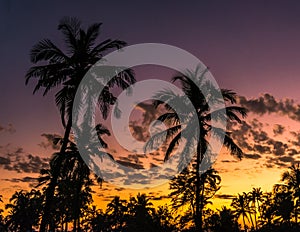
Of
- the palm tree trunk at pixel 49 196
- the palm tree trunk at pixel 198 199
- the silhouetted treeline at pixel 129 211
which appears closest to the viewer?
the palm tree trunk at pixel 49 196

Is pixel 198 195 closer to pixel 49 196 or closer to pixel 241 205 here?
pixel 49 196

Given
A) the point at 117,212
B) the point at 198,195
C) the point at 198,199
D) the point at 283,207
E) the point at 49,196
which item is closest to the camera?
the point at 49,196

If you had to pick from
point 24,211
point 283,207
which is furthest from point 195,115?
point 24,211

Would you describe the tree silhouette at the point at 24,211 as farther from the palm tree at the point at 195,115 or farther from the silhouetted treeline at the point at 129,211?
the palm tree at the point at 195,115

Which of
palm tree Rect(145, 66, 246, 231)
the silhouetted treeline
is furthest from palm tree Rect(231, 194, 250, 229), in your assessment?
palm tree Rect(145, 66, 246, 231)

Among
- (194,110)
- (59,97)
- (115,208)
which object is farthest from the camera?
(115,208)

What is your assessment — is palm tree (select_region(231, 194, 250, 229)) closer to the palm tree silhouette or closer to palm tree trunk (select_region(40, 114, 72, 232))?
the palm tree silhouette

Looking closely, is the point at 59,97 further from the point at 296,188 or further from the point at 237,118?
the point at 296,188

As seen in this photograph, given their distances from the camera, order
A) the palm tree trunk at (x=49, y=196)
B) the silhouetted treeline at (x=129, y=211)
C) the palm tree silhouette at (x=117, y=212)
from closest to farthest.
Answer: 1. the palm tree trunk at (x=49, y=196)
2. the silhouetted treeline at (x=129, y=211)
3. the palm tree silhouette at (x=117, y=212)

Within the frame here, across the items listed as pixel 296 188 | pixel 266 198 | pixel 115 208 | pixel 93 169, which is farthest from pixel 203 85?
pixel 115 208

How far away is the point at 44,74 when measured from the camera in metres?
20.0

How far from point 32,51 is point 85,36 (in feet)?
8.42

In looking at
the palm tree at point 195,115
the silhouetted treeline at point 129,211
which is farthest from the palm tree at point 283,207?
the palm tree at point 195,115

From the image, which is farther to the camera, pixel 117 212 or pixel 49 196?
pixel 117 212
